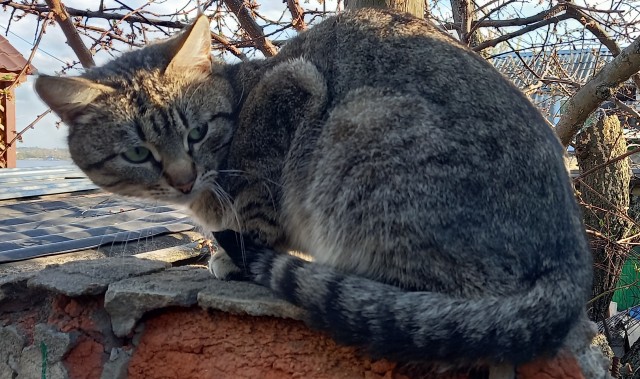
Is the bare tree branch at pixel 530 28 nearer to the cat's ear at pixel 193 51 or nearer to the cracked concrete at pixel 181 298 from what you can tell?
the cat's ear at pixel 193 51

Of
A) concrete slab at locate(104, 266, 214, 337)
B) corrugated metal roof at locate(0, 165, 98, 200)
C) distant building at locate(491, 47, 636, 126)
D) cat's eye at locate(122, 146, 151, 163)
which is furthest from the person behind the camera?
corrugated metal roof at locate(0, 165, 98, 200)

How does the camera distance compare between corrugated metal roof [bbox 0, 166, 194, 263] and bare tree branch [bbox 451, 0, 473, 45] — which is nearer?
corrugated metal roof [bbox 0, 166, 194, 263]

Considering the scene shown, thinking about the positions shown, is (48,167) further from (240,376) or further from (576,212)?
(576,212)

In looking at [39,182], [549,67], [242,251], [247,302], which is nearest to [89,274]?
[242,251]

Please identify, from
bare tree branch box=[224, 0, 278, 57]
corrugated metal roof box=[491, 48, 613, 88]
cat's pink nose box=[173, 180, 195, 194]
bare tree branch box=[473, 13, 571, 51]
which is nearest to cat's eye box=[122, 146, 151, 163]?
cat's pink nose box=[173, 180, 195, 194]

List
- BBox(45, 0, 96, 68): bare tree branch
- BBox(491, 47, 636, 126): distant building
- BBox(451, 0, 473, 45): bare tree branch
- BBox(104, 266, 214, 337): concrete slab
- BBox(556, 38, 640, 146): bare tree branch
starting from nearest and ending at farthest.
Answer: BBox(104, 266, 214, 337): concrete slab
BBox(45, 0, 96, 68): bare tree branch
BBox(556, 38, 640, 146): bare tree branch
BBox(451, 0, 473, 45): bare tree branch
BBox(491, 47, 636, 126): distant building

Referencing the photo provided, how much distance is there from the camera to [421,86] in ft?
6.55

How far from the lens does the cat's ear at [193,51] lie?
7.25ft

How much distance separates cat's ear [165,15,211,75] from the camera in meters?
2.21

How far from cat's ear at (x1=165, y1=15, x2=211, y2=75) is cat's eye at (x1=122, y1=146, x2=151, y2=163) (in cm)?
30

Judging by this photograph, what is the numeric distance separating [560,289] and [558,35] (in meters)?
3.00

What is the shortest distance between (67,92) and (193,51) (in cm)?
47

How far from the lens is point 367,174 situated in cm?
188

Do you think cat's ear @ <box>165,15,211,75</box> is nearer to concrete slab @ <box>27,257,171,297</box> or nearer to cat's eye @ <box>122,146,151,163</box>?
cat's eye @ <box>122,146,151,163</box>
